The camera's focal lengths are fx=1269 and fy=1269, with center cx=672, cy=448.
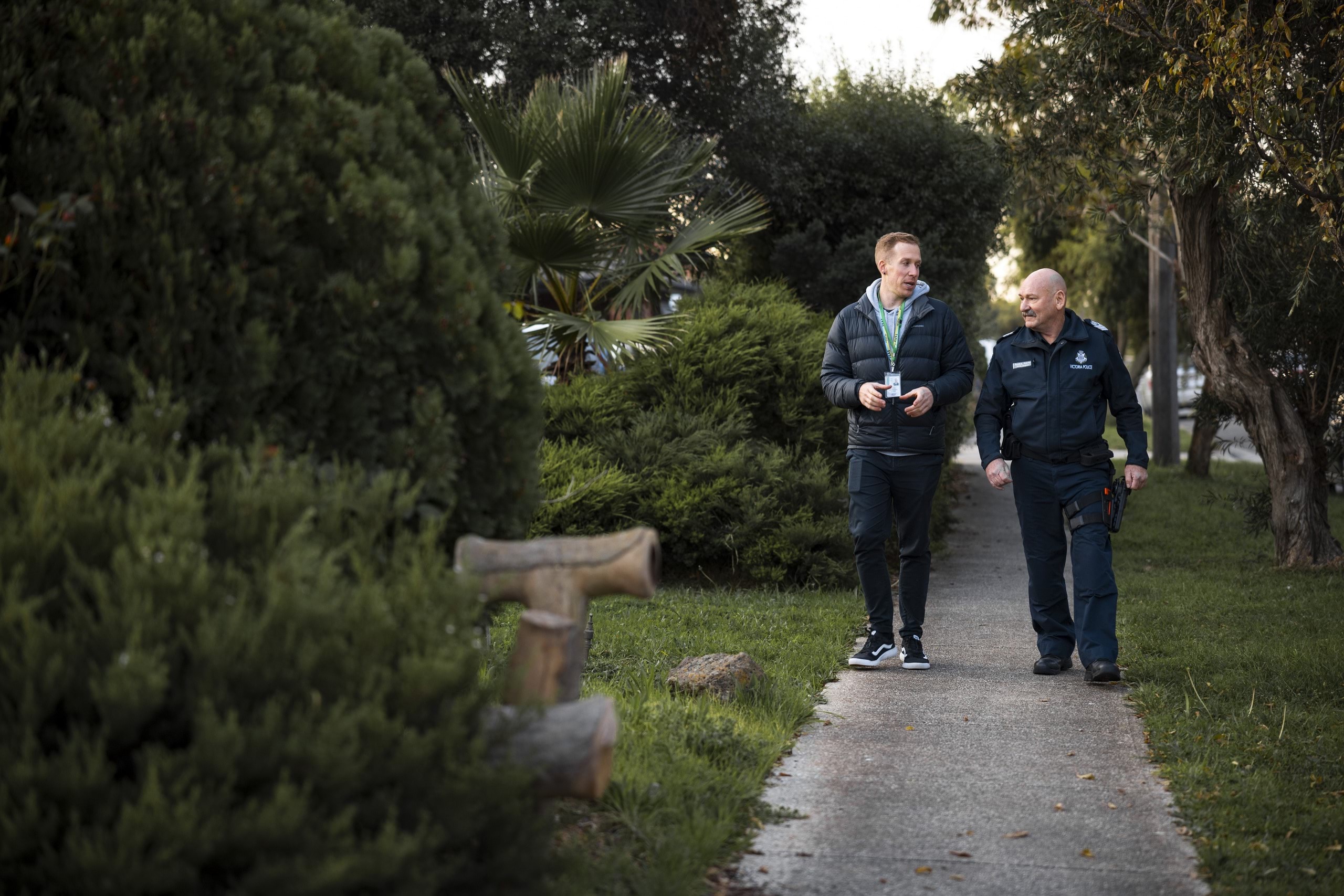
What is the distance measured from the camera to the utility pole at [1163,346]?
18.6 m

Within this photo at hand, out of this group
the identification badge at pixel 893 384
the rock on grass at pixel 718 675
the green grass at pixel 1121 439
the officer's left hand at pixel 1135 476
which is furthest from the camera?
the green grass at pixel 1121 439

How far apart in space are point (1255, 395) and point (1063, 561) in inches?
178

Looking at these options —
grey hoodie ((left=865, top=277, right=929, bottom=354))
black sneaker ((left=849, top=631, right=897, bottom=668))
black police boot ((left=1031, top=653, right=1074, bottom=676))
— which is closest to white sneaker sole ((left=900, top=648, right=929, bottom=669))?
black sneaker ((left=849, top=631, right=897, bottom=668))

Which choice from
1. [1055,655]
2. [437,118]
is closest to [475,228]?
[437,118]

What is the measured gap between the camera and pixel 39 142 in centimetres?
294

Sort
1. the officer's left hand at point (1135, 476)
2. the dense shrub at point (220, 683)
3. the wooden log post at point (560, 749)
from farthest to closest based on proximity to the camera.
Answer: the officer's left hand at point (1135, 476) → the wooden log post at point (560, 749) → the dense shrub at point (220, 683)

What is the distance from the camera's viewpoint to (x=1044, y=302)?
597 centimetres

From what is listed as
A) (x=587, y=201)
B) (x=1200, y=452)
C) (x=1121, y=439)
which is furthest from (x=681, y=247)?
(x=1121, y=439)

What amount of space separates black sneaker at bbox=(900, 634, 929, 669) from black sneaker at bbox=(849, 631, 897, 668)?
8cm

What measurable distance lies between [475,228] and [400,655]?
141 cm

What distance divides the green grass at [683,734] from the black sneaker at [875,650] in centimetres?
12

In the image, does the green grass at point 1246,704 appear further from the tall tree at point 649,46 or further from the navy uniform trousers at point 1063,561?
the tall tree at point 649,46

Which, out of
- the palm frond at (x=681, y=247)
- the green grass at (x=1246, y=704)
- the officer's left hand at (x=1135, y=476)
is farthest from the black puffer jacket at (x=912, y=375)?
the palm frond at (x=681, y=247)

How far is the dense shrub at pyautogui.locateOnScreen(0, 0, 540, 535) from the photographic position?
2.87 metres
